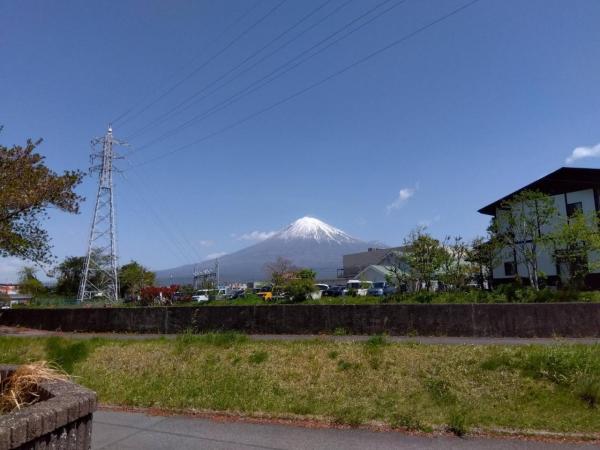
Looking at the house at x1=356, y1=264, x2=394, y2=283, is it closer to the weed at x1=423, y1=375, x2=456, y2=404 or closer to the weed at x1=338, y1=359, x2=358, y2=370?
the weed at x1=338, y1=359, x2=358, y2=370

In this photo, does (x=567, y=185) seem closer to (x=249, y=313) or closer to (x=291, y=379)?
(x=249, y=313)

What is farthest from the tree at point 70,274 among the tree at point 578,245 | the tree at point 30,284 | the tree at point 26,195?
the tree at point 578,245

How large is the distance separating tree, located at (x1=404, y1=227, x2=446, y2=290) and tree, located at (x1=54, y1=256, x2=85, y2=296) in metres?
52.7

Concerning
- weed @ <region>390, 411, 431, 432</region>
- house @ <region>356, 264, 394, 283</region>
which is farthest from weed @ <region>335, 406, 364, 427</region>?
house @ <region>356, 264, 394, 283</region>

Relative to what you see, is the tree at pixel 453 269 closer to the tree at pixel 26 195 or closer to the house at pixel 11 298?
the tree at pixel 26 195

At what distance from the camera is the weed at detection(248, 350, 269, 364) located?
11.0 metres

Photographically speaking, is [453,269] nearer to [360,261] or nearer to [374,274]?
[374,274]

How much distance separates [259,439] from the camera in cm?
652

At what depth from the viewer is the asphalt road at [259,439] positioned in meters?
6.08

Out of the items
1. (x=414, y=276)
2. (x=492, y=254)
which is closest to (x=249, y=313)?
(x=414, y=276)

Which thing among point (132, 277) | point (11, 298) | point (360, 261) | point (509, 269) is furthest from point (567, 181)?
point (11, 298)

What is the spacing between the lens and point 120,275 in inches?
2621

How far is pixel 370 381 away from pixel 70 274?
212 ft

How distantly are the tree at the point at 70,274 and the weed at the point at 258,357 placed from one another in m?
59.7
